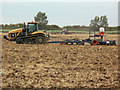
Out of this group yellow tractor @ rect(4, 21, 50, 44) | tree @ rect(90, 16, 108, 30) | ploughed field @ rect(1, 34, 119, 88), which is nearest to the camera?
ploughed field @ rect(1, 34, 119, 88)

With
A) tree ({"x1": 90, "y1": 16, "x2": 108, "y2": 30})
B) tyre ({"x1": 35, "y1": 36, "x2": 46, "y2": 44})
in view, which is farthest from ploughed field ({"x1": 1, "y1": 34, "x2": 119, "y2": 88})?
tree ({"x1": 90, "y1": 16, "x2": 108, "y2": 30})

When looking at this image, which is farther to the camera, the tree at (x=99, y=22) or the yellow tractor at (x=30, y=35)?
the tree at (x=99, y=22)

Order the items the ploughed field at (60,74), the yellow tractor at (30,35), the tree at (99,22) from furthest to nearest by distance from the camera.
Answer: the tree at (99,22)
the yellow tractor at (30,35)
the ploughed field at (60,74)

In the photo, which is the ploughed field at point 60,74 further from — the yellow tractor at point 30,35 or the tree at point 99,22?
the tree at point 99,22

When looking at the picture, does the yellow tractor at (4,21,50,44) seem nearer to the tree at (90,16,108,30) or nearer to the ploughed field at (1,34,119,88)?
the ploughed field at (1,34,119,88)

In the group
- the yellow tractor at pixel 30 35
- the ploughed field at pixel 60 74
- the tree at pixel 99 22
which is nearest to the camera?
the ploughed field at pixel 60 74

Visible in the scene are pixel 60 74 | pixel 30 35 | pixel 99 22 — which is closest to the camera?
pixel 60 74

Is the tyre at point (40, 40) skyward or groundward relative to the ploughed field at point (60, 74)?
skyward

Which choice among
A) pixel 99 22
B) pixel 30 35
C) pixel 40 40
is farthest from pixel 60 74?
pixel 99 22

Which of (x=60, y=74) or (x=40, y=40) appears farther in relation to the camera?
(x=40, y=40)

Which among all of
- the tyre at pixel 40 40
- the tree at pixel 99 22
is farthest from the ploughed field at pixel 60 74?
the tree at pixel 99 22

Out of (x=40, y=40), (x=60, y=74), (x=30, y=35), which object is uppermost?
(x=30, y=35)

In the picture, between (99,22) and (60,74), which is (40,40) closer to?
(60,74)

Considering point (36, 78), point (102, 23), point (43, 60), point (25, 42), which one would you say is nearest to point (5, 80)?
point (36, 78)
